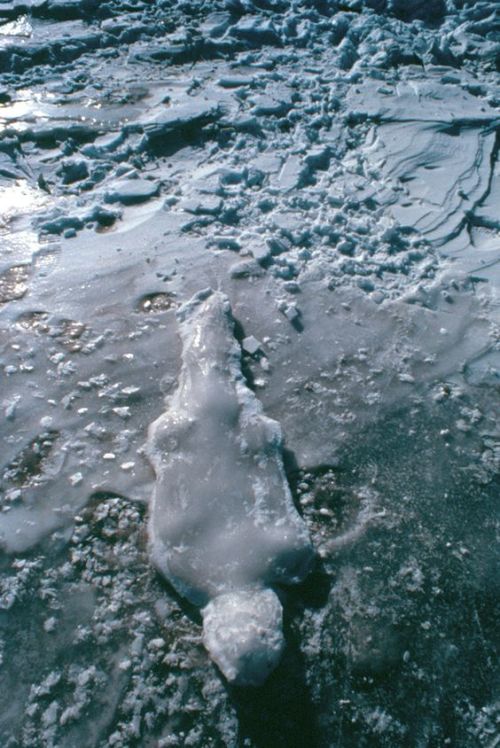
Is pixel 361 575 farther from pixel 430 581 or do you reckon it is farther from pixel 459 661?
pixel 459 661

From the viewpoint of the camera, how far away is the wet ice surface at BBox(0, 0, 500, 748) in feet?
4.76

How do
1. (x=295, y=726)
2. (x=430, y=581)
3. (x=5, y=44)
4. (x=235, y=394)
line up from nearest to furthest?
(x=295, y=726)
(x=430, y=581)
(x=235, y=394)
(x=5, y=44)

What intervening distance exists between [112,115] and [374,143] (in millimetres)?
1601

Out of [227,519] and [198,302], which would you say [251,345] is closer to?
[198,302]

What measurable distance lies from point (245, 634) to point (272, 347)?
3.68 feet

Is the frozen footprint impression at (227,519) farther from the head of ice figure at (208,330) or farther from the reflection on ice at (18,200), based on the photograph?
the reflection on ice at (18,200)

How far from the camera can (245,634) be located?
1.39 meters

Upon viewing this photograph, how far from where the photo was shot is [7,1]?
4.25 meters

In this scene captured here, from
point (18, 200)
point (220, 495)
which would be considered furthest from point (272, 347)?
point (18, 200)

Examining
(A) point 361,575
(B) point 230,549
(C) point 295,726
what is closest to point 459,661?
(A) point 361,575

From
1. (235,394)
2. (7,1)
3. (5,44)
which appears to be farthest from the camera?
(7,1)

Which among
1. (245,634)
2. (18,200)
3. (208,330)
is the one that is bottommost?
(245,634)

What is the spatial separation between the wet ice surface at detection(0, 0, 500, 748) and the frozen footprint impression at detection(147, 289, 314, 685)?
0.09 meters

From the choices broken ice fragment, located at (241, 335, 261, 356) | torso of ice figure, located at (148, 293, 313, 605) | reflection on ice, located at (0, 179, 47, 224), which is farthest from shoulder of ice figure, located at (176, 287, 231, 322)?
reflection on ice, located at (0, 179, 47, 224)
